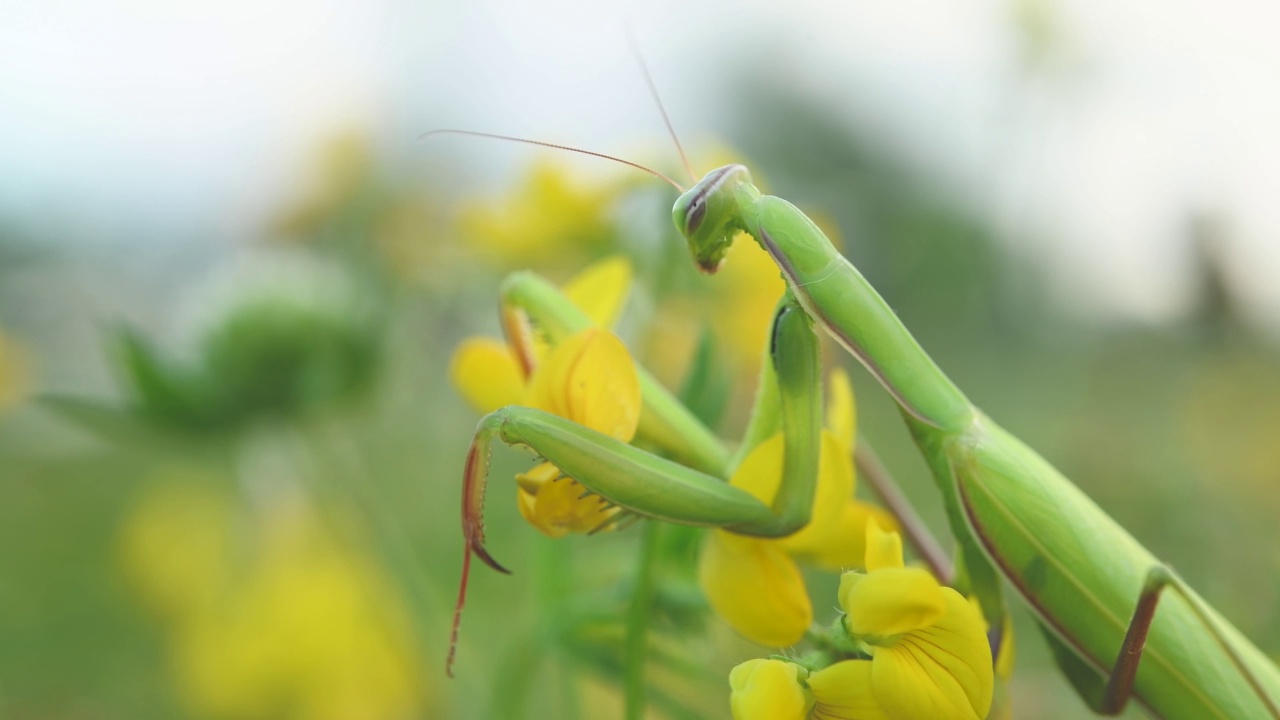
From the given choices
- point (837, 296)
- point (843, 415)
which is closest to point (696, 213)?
point (837, 296)

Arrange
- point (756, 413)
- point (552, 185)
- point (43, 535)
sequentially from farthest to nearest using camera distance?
1. point (43, 535)
2. point (552, 185)
3. point (756, 413)

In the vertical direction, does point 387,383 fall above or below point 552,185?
below

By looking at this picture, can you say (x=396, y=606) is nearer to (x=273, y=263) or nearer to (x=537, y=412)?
(x=273, y=263)

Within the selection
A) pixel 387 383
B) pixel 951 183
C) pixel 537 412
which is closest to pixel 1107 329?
pixel 951 183

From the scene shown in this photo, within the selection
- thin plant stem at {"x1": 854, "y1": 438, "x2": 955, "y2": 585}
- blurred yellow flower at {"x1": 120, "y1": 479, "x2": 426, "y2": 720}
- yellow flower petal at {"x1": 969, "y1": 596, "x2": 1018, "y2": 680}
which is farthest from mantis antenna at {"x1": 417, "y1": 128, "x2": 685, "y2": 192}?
blurred yellow flower at {"x1": 120, "y1": 479, "x2": 426, "y2": 720}

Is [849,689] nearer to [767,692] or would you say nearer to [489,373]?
[767,692]

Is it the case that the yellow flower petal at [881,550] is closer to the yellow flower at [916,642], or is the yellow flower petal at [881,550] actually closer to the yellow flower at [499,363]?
the yellow flower at [916,642]

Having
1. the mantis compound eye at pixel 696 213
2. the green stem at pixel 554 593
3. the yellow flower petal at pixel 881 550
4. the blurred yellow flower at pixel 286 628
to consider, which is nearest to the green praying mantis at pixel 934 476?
the mantis compound eye at pixel 696 213
